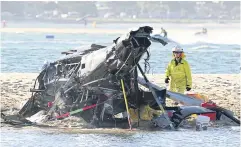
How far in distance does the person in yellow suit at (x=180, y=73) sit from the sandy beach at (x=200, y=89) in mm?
1775

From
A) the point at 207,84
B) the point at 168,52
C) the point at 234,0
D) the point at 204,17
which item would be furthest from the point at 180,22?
the point at 207,84

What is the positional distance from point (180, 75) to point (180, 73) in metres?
0.05

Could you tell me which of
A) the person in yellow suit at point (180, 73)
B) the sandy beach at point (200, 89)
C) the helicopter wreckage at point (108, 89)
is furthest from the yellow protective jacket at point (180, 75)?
the sandy beach at point (200, 89)

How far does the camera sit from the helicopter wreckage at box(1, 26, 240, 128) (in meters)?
15.9

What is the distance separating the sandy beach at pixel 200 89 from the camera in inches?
829

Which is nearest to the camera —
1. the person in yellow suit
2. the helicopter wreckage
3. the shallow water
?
the shallow water

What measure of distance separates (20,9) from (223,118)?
114 meters

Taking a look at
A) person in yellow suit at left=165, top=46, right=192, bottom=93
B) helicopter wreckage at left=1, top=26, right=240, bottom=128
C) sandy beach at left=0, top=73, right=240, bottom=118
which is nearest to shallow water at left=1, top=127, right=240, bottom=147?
helicopter wreckage at left=1, top=26, right=240, bottom=128

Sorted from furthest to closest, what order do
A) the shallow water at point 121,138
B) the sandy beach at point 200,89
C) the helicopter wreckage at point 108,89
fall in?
1. the sandy beach at point 200,89
2. the helicopter wreckage at point 108,89
3. the shallow water at point 121,138

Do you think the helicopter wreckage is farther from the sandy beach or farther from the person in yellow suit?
the sandy beach

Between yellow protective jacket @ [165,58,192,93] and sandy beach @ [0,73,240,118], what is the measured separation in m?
1.78

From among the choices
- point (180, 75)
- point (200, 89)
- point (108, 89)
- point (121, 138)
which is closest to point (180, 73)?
point (180, 75)

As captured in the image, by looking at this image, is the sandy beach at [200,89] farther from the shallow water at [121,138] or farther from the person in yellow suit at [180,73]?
the shallow water at [121,138]

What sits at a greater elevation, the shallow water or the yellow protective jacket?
the yellow protective jacket
